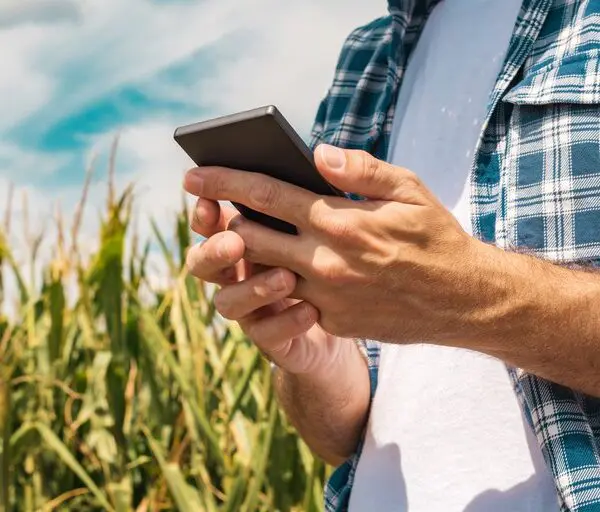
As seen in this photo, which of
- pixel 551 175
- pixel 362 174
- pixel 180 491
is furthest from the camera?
pixel 180 491

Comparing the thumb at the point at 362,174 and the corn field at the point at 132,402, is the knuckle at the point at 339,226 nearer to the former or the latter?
the thumb at the point at 362,174

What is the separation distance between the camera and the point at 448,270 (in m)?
0.74

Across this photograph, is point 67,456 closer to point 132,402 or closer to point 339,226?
point 132,402

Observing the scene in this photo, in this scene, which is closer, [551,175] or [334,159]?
[334,159]

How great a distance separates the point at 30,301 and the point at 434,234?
183 centimetres

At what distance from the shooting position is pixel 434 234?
0.73 metres

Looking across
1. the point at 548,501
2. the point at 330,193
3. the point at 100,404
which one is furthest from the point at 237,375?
the point at 330,193

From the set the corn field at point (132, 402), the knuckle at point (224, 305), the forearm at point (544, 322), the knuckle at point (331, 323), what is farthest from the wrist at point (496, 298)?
the corn field at point (132, 402)

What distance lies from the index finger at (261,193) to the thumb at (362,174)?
0.03m

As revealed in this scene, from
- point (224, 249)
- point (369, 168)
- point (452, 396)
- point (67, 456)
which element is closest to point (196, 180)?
point (224, 249)

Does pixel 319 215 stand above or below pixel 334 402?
above

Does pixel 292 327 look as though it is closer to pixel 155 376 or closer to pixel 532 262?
pixel 532 262

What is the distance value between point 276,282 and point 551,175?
37cm

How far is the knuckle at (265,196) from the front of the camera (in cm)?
73
